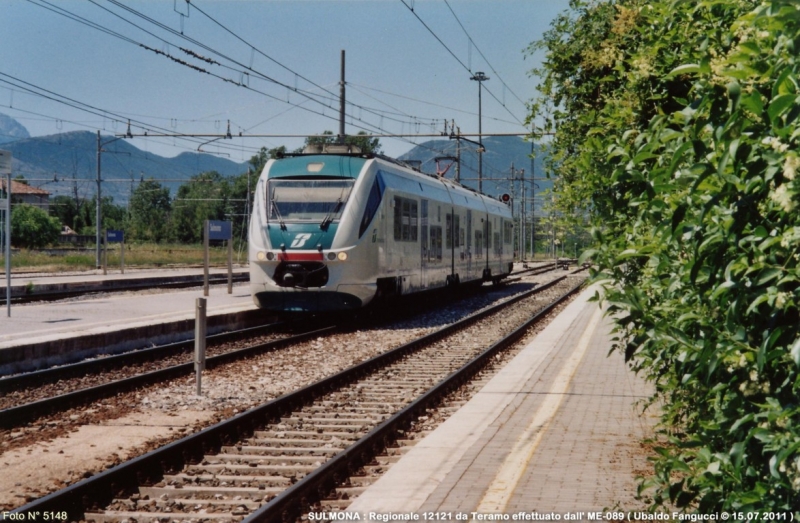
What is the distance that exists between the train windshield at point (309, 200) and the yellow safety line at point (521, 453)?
21.4ft

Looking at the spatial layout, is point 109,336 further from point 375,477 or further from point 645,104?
point 645,104

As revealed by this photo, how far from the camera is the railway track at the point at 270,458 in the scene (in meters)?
5.87

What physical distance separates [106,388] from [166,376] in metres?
1.37

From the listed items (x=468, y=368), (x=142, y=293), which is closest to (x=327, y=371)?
(x=468, y=368)

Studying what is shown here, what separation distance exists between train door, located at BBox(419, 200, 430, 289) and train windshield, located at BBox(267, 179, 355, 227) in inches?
163

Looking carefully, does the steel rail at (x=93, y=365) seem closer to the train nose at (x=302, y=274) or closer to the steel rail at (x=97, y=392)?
the steel rail at (x=97, y=392)

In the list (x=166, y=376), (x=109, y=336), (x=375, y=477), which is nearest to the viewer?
(x=375, y=477)

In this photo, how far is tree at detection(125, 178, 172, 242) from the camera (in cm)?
11378

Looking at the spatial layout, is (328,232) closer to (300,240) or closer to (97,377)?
(300,240)

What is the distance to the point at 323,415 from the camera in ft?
31.0

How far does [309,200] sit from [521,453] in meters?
11.0

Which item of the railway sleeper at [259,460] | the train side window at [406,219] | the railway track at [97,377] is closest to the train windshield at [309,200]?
the train side window at [406,219]

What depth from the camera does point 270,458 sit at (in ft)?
24.2

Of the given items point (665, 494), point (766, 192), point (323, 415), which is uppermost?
point (766, 192)
